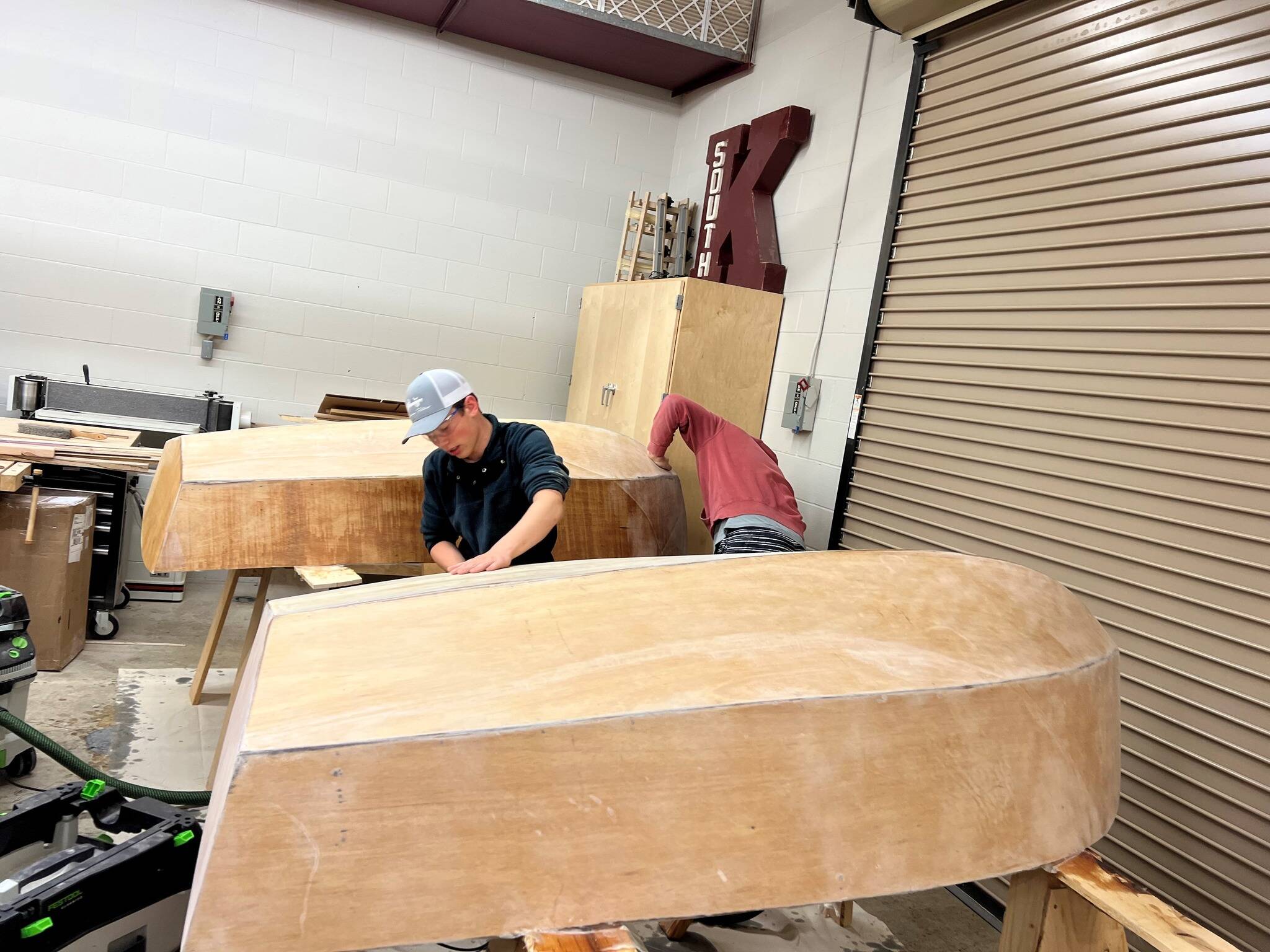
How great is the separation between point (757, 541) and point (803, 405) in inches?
43.5

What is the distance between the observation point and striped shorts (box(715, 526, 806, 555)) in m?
2.92

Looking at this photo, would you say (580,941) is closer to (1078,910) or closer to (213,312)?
(1078,910)

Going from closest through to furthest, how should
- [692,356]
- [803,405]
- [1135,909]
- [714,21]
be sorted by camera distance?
[1135,909]
[803,405]
[692,356]
[714,21]

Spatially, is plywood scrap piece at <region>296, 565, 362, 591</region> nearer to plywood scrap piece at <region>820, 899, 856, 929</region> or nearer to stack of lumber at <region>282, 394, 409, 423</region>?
plywood scrap piece at <region>820, 899, 856, 929</region>

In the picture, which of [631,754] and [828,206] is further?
[828,206]

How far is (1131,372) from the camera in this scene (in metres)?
2.45

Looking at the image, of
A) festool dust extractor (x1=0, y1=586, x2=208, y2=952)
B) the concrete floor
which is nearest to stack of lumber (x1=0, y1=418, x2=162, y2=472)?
the concrete floor

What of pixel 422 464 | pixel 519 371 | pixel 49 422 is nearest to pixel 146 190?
pixel 49 422

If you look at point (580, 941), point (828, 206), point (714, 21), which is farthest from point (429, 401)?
point (714, 21)

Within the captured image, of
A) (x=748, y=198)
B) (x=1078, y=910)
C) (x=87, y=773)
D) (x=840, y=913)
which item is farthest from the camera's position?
(x=748, y=198)

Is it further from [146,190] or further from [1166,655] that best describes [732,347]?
[146,190]

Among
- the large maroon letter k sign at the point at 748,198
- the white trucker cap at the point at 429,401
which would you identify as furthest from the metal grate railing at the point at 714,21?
the white trucker cap at the point at 429,401

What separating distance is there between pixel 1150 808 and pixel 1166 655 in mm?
402

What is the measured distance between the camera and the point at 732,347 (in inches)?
162
